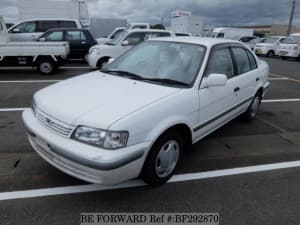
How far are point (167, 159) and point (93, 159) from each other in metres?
0.99

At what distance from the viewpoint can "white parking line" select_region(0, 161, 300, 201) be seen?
278cm

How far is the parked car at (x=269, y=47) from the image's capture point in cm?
2009

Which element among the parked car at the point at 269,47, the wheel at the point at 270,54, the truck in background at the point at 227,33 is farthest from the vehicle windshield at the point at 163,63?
the truck in background at the point at 227,33

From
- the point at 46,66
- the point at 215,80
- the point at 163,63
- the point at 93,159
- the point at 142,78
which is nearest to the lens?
the point at 93,159

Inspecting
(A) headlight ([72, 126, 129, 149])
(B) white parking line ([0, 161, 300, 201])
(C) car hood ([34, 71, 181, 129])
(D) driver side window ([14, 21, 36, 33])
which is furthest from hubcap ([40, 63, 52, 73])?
(A) headlight ([72, 126, 129, 149])

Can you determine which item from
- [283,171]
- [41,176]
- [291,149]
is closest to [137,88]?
[41,176]

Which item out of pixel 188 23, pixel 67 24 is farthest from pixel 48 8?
pixel 188 23

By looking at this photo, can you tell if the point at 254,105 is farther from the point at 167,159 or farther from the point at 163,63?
the point at 167,159

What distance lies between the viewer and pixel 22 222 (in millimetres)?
2408

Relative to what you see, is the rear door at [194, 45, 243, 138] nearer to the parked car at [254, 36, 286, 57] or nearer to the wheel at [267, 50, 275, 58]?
the parked car at [254, 36, 286, 57]

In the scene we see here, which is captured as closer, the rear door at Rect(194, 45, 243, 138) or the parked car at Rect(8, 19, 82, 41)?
the rear door at Rect(194, 45, 243, 138)

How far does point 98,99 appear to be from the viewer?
2736 mm

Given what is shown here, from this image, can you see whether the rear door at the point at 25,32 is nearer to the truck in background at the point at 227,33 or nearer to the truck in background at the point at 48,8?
the truck in background at the point at 48,8

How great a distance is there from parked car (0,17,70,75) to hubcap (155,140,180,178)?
7.35m
